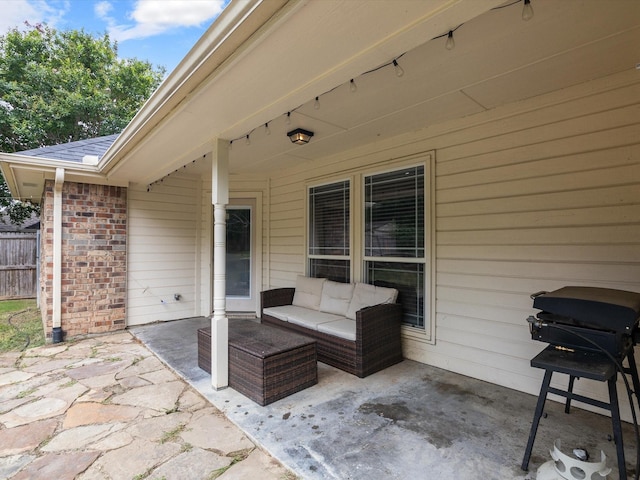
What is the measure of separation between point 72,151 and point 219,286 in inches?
152

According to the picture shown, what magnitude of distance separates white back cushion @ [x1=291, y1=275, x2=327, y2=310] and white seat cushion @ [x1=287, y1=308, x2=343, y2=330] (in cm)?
21

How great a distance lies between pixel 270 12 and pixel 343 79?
64cm

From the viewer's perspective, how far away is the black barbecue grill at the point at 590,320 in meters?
1.70

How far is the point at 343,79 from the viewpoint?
2051 mm

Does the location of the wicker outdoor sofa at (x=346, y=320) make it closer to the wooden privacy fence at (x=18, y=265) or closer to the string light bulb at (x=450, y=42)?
the string light bulb at (x=450, y=42)

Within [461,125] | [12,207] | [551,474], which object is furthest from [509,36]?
[12,207]

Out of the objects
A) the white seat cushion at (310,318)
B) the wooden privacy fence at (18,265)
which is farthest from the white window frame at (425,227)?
the wooden privacy fence at (18,265)

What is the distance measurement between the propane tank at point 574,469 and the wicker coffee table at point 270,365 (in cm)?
188

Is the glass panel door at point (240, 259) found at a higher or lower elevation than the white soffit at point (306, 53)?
lower

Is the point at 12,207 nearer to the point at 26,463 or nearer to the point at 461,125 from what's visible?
the point at 26,463

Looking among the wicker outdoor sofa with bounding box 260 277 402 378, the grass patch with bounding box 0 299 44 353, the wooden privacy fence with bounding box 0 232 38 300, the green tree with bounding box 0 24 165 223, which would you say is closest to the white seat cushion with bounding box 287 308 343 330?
the wicker outdoor sofa with bounding box 260 277 402 378

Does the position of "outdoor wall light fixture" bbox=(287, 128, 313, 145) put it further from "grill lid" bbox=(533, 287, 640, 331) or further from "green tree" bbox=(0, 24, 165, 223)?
"green tree" bbox=(0, 24, 165, 223)

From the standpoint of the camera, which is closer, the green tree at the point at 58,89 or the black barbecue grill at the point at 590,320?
the black barbecue grill at the point at 590,320

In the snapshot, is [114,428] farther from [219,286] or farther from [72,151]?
[72,151]
